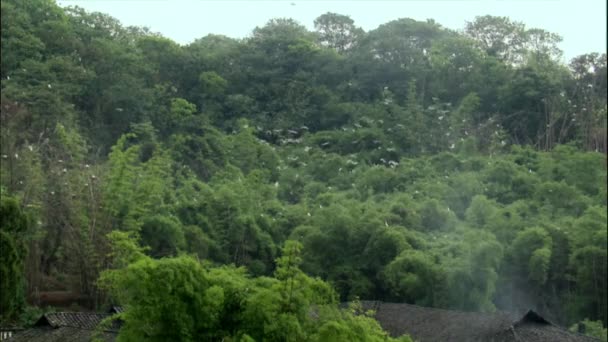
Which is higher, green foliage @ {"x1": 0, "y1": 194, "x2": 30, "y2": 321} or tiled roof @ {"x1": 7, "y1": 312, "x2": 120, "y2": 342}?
green foliage @ {"x1": 0, "y1": 194, "x2": 30, "y2": 321}

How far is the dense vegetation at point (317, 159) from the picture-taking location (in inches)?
778

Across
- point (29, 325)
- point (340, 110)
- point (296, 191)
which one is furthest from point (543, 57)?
point (29, 325)

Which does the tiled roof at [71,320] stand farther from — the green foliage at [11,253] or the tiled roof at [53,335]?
the green foliage at [11,253]

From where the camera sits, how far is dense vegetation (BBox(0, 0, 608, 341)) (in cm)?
1977

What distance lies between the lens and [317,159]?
87.9 feet

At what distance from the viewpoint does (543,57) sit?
3092 cm

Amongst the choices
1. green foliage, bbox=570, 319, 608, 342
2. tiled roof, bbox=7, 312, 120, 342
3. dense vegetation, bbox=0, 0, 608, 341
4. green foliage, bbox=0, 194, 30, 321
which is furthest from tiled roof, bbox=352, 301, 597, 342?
green foliage, bbox=0, 194, 30, 321

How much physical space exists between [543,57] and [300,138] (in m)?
8.09

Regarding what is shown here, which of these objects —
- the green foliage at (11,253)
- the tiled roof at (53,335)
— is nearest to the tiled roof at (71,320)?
the tiled roof at (53,335)

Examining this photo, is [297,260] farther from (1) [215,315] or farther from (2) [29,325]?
(2) [29,325]

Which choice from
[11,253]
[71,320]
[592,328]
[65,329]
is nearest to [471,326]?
[592,328]

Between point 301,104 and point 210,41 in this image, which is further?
point 210,41

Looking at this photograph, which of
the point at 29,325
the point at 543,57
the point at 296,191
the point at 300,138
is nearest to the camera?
the point at 29,325

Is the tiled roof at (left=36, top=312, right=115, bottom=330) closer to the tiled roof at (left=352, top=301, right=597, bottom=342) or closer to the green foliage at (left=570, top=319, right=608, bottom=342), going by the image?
the tiled roof at (left=352, top=301, right=597, bottom=342)
